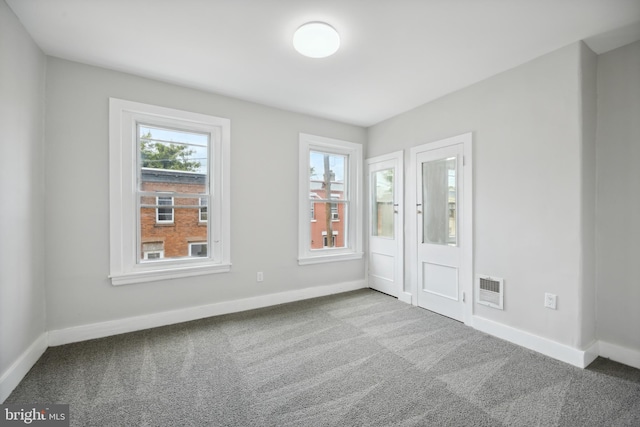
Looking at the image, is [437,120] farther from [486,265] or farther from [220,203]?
[220,203]

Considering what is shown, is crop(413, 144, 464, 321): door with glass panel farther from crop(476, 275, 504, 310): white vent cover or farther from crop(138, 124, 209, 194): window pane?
crop(138, 124, 209, 194): window pane

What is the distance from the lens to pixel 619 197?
2285 millimetres

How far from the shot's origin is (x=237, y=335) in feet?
9.05

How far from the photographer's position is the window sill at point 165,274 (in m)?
2.74

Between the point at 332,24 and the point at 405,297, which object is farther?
the point at 405,297

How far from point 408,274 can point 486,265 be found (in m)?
1.10

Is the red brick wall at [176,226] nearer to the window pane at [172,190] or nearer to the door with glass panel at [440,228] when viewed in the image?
the window pane at [172,190]

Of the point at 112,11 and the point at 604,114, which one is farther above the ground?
the point at 112,11

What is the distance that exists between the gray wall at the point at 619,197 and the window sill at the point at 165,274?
143 inches

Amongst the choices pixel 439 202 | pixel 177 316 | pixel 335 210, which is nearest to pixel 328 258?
pixel 335 210

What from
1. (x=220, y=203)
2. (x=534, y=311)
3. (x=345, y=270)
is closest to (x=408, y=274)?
(x=345, y=270)

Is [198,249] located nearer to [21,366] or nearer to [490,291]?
[21,366]

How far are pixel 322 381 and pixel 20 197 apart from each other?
2.60 metres

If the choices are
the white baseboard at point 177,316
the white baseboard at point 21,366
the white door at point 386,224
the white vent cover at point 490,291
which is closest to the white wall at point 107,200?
the white baseboard at point 177,316
